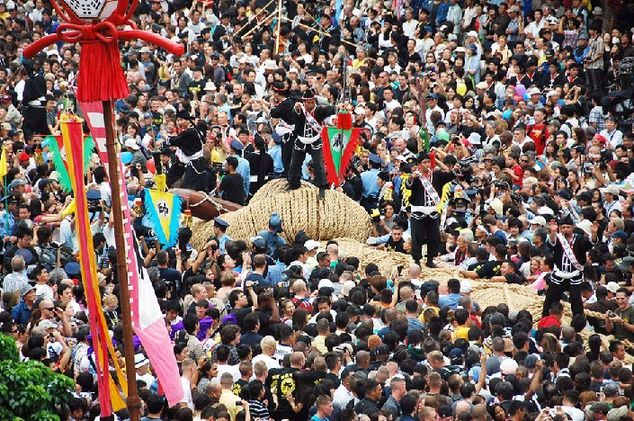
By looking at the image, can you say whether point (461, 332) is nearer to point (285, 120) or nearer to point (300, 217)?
point (300, 217)

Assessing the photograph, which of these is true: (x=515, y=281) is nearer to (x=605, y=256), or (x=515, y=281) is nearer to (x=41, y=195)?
(x=605, y=256)

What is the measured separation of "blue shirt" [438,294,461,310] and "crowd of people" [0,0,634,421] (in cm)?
4

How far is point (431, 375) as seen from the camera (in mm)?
14820

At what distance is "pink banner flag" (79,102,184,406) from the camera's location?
43.1ft

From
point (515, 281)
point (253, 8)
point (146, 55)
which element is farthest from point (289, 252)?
point (253, 8)

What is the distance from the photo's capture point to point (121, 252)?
12773 millimetres

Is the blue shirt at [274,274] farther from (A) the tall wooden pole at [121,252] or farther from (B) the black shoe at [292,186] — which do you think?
(A) the tall wooden pole at [121,252]

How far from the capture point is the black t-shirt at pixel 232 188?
22219 millimetres

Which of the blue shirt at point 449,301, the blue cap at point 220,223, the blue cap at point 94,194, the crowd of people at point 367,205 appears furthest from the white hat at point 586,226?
the blue cap at point 94,194

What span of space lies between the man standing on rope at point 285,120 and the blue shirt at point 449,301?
4565 mm

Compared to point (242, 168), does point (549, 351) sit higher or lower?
lower

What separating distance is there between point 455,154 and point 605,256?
14.1 feet

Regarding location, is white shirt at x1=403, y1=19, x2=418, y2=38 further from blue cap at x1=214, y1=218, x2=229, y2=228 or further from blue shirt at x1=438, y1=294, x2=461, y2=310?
blue shirt at x1=438, y1=294, x2=461, y2=310

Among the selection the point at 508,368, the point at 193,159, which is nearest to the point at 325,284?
the point at 508,368
